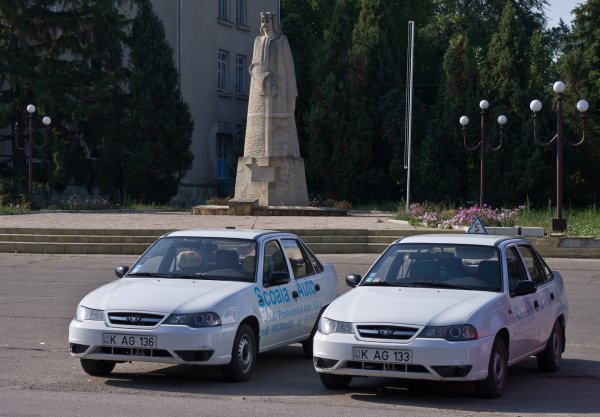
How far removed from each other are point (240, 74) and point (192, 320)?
46722mm

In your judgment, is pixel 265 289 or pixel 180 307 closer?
pixel 180 307

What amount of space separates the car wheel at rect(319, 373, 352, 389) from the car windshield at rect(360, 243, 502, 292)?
1034 mm

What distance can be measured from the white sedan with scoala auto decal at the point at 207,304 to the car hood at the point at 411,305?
105 centimetres

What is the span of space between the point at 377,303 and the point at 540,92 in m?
40.5

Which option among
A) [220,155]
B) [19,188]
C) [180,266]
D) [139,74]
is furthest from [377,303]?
[220,155]

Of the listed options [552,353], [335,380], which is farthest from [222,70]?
[335,380]

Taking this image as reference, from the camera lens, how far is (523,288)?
1077 centimetres

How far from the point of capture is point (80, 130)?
46.6 metres

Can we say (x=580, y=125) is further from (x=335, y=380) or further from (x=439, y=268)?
(x=335, y=380)

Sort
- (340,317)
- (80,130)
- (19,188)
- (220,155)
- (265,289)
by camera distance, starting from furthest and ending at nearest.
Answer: (220,155)
(80,130)
(19,188)
(265,289)
(340,317)

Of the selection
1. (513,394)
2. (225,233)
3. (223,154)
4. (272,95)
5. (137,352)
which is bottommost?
(513,394)

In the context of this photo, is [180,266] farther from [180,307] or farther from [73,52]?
[73,52]

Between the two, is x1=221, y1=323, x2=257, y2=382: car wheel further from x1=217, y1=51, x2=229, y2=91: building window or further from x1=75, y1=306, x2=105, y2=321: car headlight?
x1=217, y1=51, x2=229, y2=91: building window

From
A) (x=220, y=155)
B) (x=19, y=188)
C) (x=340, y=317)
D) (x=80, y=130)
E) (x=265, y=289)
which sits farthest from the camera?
(x=220, y=155)
